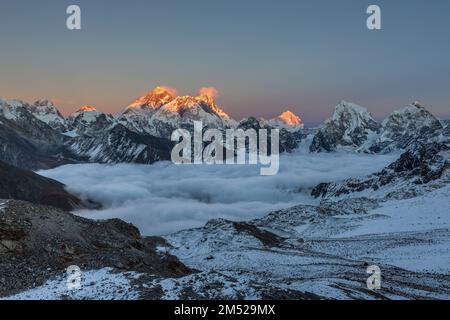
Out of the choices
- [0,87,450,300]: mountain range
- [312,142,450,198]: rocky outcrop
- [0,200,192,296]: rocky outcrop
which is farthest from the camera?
[312,142,450,198]: rocky outcrop

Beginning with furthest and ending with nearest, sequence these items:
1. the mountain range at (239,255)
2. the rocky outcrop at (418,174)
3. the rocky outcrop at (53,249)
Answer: the rocky outcrop at (418,174)
the rocky outcrop at (53,249)
the mountain range at (239,255)

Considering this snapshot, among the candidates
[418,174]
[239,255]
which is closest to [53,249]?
[239,255]

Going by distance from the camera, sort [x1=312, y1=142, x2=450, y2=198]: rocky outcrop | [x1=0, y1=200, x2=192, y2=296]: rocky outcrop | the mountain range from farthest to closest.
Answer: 1. [x1=312, y1=142, x2=450, y2=198]: rocky outcrop
2. [x1=0, y1=200, x2=192, y2=296]: rocky outcrop
3. the mountain range

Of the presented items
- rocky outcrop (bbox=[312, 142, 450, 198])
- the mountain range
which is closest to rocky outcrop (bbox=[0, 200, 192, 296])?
the mountain range

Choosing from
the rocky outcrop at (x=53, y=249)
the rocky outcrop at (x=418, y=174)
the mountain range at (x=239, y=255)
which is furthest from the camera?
the rocky outcrop at (x=418, y=174)

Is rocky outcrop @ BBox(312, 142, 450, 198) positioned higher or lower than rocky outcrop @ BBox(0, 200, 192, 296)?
lower

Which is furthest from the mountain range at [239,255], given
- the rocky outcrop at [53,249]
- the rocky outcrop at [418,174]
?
the rocky outcrop at [418,174]

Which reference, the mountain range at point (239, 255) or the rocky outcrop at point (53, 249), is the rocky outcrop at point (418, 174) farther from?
the rocky outcrop at point (53, 249)

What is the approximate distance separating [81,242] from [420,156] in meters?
184

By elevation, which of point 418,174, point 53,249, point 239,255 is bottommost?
point 239,255

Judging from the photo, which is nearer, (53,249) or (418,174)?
(53,249)

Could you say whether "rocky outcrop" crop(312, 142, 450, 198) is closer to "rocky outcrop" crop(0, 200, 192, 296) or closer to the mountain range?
the mountain range

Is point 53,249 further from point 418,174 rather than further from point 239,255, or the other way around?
point 418,174
